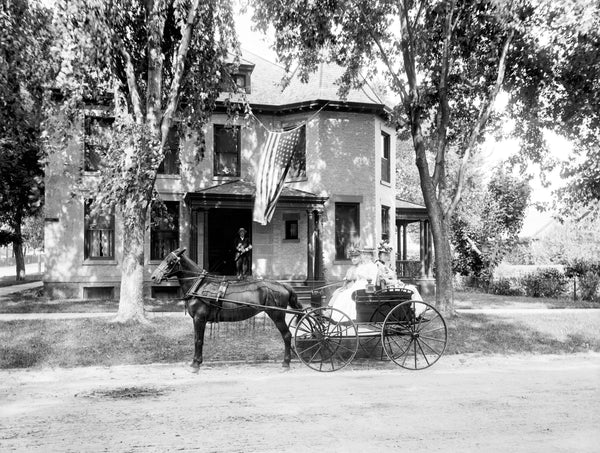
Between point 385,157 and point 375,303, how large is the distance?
15635mm

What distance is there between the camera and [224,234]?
71.2 ft

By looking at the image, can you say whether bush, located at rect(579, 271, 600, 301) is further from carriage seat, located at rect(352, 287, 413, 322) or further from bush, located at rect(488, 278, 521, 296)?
carriage seat, located at rect(352, 287, 413, 322)

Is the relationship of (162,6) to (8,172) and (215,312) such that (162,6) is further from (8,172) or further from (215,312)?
(8,172)

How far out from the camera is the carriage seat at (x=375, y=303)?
855cm

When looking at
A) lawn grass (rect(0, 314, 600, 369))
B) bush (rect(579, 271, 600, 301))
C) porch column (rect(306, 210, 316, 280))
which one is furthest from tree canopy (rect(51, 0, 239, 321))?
bush (rect(579, 271, 600, 301))

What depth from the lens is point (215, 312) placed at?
8336 mm

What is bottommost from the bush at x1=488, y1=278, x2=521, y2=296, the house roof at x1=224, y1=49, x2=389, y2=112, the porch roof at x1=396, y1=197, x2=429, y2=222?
the bush at x1=488, y1=278, x2=521, y2=296

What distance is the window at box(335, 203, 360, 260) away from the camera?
840 inches

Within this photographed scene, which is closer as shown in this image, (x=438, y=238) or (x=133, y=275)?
(x=133, y=275)

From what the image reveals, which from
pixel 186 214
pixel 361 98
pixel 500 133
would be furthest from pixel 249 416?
pixel 361 98

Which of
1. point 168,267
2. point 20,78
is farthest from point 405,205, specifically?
point 168,267

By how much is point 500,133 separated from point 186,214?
12439 mm

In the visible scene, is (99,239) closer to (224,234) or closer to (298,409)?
(224,234)

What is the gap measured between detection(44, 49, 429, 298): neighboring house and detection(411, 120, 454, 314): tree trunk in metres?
6.53
